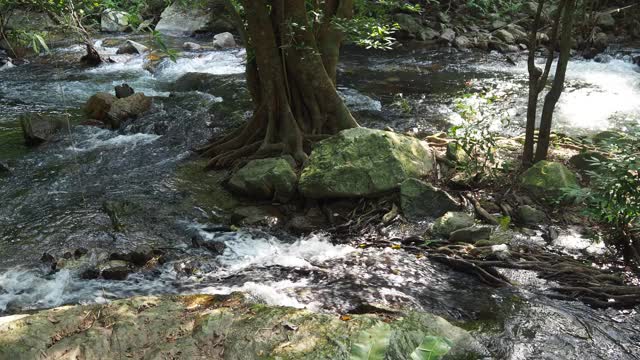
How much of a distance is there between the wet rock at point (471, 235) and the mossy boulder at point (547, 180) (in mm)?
1144

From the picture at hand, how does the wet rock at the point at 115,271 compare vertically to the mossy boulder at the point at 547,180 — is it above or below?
below

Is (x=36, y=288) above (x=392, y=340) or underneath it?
underneath

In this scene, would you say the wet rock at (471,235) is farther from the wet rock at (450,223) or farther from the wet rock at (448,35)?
the wet rock at (448,35)

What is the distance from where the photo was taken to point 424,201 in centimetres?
661

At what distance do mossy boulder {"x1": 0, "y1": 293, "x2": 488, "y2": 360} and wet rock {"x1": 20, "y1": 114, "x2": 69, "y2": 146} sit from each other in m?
6.78

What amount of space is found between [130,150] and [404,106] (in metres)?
5.65

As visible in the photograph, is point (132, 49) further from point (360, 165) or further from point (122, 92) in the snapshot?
point (360, 165)

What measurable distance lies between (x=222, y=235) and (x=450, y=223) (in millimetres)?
2703

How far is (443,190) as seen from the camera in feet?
22.7

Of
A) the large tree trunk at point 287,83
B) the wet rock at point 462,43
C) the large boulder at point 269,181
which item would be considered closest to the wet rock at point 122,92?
the large tree trunk at point 287,83

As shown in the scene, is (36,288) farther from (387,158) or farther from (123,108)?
(123,108)

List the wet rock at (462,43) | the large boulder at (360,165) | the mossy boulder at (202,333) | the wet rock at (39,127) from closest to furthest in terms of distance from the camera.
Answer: the mossy boulder at (202,333) < the large boulder at (360,165) < the wet rock at (39,127) < the wet rock at (462,43)

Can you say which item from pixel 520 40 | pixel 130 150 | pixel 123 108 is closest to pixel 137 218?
pixel 130 150

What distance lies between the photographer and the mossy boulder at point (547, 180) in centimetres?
645
